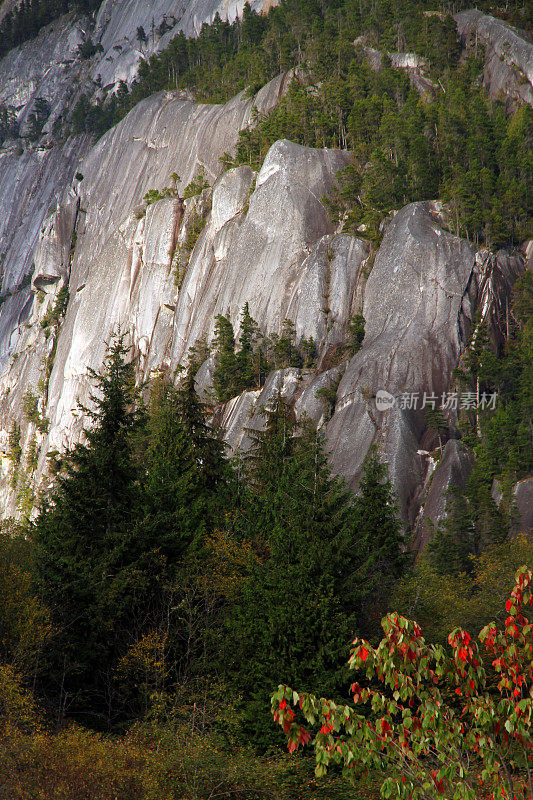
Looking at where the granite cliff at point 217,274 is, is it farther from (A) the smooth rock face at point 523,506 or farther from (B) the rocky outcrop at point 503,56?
(A) the smooth rock face at point 523,506

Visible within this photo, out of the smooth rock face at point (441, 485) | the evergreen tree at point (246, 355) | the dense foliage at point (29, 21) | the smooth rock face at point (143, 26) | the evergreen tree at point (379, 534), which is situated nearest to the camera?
the evergreen tree at point (379, 534)

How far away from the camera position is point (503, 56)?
6619 centimetres

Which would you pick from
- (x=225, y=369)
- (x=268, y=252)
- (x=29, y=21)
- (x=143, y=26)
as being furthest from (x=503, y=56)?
(x=29, y=21)

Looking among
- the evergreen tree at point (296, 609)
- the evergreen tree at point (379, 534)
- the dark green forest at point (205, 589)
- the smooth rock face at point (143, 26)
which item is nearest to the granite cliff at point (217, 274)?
the smooth rock face at point (143, 26)

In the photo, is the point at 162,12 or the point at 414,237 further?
the point at 162,12

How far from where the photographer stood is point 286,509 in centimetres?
1988

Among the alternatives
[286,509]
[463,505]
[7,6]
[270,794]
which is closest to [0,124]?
[7,6]

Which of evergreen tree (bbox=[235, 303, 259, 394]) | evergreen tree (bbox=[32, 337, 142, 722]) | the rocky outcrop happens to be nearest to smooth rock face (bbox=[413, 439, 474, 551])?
evergreen tree (bbox=[235, 303, 259, 394])

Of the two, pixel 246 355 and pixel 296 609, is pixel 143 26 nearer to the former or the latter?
pixel 246 355

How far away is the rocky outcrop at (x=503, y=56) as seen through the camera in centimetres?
6394

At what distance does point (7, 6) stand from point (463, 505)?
158370 mm

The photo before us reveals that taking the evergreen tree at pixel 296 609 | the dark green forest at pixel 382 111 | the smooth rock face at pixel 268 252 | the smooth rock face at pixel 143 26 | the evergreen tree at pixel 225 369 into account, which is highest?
the smooth rock face at pixel 143 26

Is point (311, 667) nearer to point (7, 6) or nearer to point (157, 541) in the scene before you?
point (157, 541)

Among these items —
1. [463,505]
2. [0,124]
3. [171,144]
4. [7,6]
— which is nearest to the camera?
[463,505]
